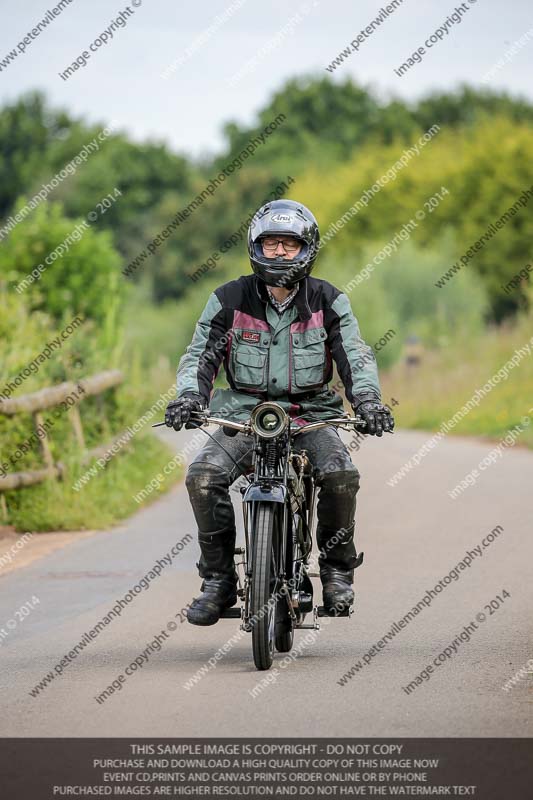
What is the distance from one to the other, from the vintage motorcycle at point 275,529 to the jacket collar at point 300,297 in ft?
1.82

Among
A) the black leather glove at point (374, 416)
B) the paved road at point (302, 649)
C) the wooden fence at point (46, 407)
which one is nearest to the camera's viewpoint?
the paved road at point (302, 649)

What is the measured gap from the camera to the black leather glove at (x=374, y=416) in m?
7.34

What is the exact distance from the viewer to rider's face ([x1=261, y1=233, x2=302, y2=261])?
7691 mm

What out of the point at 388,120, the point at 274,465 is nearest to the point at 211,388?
the point at 274,465

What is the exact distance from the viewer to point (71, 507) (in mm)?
13781

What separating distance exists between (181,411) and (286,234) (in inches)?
42.2

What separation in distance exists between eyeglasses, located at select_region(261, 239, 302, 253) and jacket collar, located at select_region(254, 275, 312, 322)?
166 millimetres

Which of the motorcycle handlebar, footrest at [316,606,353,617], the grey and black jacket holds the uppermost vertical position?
the grey and black jacket

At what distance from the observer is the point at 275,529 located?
717cm

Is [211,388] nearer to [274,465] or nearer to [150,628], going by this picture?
[274,465]

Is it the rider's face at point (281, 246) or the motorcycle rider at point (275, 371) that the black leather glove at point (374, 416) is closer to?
the motorcycle rider at point (275, 371)

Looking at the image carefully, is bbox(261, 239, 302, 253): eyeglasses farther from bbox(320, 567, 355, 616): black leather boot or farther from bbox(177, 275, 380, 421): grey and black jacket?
bbox(320, 567, 355, 616): black leather boot

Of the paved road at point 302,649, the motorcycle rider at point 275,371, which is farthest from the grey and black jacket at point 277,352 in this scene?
the paved road at point 302,649

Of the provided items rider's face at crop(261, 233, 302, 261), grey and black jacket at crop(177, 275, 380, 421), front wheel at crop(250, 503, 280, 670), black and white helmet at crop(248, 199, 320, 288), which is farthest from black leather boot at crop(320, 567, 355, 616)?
rider's face at crop(261, 233, 302, 261)
